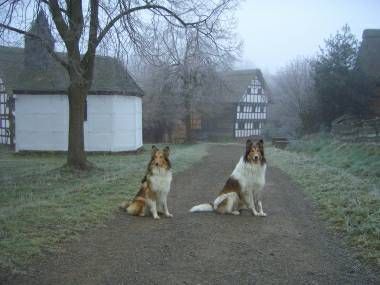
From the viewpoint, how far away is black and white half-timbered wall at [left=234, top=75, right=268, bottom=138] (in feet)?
198

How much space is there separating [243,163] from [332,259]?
11.7 feet

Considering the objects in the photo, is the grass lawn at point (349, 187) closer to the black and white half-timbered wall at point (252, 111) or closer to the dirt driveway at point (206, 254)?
the dirt driveway at point (206, 254)

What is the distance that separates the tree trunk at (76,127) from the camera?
18.6 metres

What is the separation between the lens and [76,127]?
18797mm

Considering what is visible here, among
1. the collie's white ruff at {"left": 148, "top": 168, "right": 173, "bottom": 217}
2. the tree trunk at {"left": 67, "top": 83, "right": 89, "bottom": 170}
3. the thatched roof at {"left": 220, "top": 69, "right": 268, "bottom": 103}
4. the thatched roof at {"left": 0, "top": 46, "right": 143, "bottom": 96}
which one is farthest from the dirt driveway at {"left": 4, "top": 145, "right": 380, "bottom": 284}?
the thatched roof at {"left": 220, "top": 69, "right": 268, "bottom": 103}

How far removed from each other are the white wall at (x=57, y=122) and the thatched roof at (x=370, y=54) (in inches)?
687

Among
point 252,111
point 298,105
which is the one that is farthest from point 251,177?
point 252,111

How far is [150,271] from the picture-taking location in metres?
6.55

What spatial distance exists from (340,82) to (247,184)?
2492 centimetres

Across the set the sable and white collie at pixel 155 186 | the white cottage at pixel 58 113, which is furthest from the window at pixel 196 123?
the sable and white collie at pixel 155 186

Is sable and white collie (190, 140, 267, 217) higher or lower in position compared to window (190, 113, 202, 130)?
lower

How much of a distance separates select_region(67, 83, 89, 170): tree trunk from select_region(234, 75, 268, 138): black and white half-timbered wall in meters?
41.4

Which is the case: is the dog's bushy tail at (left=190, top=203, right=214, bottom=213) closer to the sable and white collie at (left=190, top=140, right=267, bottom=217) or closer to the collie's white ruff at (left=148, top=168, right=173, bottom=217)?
the sable and white collie at (left=190, top=140, right=267, bottom=217)

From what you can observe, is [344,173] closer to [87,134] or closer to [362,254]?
[362,254]
